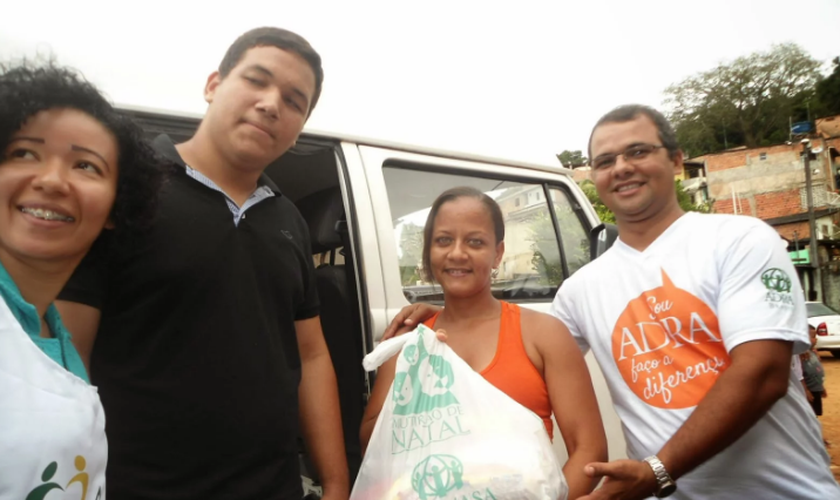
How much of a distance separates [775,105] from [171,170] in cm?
5713

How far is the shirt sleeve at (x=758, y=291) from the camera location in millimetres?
1407

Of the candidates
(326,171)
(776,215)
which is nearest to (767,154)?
(776,215)

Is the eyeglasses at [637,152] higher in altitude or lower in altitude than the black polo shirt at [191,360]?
higher

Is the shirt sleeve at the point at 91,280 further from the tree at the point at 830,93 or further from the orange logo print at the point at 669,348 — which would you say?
the tree at the point at 830,93

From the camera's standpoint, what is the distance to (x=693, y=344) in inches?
59.7

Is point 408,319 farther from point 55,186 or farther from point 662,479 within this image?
point 55,186

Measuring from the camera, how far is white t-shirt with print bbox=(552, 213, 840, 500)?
4.73 ft

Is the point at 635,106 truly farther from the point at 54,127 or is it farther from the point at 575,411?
the point at 54,127

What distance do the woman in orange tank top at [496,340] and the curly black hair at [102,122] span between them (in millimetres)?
797

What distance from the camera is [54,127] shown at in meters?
1.09

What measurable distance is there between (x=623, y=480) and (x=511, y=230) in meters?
1.62

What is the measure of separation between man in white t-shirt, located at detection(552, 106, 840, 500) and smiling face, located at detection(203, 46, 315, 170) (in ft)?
3.40

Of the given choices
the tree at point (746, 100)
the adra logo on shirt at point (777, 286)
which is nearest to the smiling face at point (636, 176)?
the adra logo on shirt at point (777, 286)

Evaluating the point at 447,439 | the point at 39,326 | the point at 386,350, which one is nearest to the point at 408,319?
the point at 386,350
